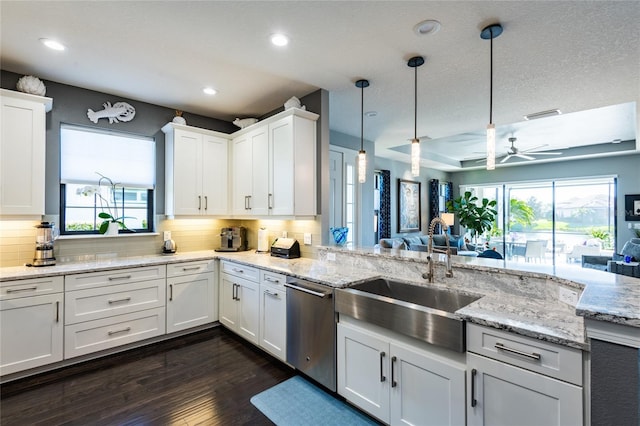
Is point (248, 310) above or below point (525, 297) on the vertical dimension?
below

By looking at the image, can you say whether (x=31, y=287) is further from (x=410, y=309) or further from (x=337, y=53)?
(x=337, y=53)

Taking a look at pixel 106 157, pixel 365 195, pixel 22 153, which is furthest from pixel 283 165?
pixel 365 195

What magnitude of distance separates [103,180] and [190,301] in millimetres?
1737

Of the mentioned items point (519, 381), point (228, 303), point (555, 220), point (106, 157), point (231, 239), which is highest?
point (106, 157)

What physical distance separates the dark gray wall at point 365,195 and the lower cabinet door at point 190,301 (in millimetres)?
2559

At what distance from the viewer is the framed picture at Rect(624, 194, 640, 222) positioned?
6.35m

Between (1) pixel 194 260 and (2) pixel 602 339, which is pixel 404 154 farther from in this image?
(2) pixel 602 339

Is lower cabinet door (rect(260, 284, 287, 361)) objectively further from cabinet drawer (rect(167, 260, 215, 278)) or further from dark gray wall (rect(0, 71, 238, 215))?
dark gray wall (rect(0, 71, 238, 215))

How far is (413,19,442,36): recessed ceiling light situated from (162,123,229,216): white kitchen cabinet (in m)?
2.77

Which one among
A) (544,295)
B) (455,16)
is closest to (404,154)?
(455,16)

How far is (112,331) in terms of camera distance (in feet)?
9.91

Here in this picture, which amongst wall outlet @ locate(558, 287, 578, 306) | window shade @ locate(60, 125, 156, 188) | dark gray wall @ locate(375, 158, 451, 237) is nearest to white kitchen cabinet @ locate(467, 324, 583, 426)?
wall outlet @ locate(558, 287, 578, 306)

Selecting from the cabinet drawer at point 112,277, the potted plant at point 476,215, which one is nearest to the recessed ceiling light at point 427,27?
the cabinet drawer at point 112,277

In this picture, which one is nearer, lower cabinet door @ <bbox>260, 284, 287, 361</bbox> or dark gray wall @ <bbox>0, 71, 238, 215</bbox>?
lower cabinet door @ <bbox>260, 284, 287, 361</bbox>
